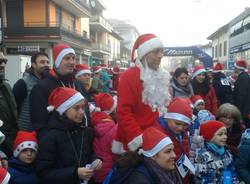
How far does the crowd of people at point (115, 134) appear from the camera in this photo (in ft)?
9.18

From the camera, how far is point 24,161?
3.40 meters

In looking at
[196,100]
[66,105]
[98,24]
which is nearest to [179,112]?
[66,105]

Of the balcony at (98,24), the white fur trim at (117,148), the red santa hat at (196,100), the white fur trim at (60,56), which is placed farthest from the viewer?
the balcony at (98,24)

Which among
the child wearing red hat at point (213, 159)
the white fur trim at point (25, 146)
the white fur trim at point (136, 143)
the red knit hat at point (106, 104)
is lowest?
the child wearing red hat at point (213, 159)

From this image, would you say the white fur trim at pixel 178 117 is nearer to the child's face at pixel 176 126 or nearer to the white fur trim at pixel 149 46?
the child's face at pixel 176 126

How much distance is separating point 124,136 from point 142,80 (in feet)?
1.95

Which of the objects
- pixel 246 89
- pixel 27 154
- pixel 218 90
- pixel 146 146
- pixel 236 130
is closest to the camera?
pixel 146 146

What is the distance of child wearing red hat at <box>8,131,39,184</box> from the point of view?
321 centimetres

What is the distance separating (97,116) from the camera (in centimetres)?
400

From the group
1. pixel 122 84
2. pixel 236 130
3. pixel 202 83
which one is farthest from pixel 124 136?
pixel 202 83

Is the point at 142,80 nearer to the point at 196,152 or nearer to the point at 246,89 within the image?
the point at 196,152

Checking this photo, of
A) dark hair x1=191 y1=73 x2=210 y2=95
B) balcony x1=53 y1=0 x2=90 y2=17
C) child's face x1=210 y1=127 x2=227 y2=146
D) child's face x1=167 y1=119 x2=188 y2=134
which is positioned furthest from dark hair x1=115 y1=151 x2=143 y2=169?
balcony x1=53 y1=0 x2=90 y2=17

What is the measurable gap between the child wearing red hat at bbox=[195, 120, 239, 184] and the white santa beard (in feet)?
2.34

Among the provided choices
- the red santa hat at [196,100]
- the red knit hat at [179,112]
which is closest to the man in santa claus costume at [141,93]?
the red knit hat at [179,112]
